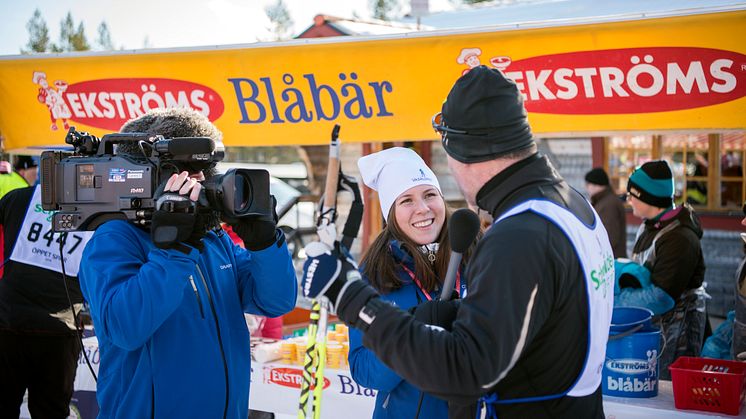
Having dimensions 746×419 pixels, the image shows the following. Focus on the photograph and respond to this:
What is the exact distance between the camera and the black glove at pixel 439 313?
1.94 meters

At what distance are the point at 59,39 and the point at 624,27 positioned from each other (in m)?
36.2

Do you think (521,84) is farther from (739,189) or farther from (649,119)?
(739,189)

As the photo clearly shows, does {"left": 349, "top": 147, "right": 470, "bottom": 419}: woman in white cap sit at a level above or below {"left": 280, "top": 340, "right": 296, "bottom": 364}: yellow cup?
above

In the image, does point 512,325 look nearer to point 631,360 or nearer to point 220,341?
point 220,341

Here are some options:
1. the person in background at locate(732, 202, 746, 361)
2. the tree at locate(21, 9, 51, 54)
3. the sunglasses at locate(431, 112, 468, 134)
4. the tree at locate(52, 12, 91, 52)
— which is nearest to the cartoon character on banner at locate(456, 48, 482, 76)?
the person in background at locate(732, 202, 746, 361)

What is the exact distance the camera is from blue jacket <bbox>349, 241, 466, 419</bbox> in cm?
251

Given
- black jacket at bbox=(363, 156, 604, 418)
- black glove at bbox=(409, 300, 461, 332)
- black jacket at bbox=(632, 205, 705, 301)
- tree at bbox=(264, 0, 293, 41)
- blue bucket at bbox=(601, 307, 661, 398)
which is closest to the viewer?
black jacket at bbox=(363, 156, 604, 418)

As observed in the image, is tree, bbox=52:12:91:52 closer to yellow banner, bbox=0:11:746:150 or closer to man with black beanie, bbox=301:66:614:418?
yellow banner, bbox=0:11:746:150

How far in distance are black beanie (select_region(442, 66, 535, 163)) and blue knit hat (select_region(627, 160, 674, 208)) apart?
3.61 metres

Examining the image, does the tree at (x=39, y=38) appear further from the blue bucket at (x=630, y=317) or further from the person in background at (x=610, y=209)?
the blue bucket at (x=630, y=317)

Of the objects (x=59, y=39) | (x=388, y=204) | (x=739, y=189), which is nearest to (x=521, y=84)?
(x=388, y=204)

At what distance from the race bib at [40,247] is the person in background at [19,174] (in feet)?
6.57

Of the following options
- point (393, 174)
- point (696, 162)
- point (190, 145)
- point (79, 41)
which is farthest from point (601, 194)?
point (79, 41)

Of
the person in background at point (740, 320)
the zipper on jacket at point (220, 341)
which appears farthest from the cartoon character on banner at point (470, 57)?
the zipper on jacket at point (220, 341)
